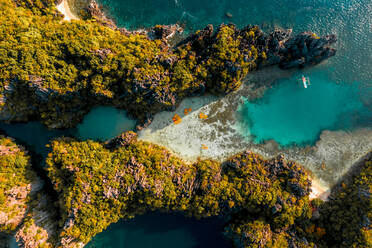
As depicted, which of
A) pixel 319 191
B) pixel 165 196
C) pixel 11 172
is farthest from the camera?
pixel 319 191

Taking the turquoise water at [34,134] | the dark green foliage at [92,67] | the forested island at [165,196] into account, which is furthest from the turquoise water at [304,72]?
the turquoise water at [34,134]

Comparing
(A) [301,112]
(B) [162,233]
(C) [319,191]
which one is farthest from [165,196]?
(A) [301,112]

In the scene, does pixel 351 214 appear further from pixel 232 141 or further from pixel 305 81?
pixel 305 81

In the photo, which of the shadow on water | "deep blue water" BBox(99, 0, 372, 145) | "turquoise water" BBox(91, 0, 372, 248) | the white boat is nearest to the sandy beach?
"turquoise water" BBox(91, 0, 372, 248)

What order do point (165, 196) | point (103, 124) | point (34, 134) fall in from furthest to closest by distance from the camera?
point (103, 124) → point (34, 134) → point (165, 196)

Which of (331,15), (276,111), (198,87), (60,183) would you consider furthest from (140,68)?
(331,15)

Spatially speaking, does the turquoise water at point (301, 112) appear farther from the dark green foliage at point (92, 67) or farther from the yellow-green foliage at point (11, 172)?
the yellow-green foliage at point (11, 172)
